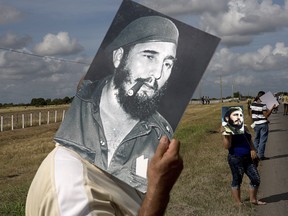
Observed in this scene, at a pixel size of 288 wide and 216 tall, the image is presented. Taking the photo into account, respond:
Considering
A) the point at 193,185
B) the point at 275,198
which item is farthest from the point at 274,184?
the point at 193,185

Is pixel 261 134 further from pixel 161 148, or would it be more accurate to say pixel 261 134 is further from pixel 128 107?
pixel 161 148

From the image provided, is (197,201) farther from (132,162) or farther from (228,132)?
(132,162)

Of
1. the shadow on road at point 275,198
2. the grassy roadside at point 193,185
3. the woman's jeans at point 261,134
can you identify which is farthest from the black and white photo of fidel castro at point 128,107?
the woman's jeans at point 261,134

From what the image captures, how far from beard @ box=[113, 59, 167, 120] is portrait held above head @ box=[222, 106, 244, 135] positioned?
655cm

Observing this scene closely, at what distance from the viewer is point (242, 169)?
8.31 meters

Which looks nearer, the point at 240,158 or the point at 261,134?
the point at 240,158

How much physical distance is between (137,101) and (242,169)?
22.4 ft

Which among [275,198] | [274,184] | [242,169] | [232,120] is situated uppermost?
[232,120]

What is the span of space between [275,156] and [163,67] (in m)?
13.8

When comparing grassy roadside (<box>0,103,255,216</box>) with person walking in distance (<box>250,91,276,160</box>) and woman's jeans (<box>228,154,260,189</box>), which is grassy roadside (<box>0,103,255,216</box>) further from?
person walking in distance (<box>250,91,276,160</box>)

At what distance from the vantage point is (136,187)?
167 centimetres

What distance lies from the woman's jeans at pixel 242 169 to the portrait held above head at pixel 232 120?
426 millimetres

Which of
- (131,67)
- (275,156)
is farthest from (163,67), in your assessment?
(275,156)

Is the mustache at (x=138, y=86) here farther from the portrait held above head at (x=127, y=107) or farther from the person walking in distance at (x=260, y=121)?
the person walking in distance at (x=260, y=121)
